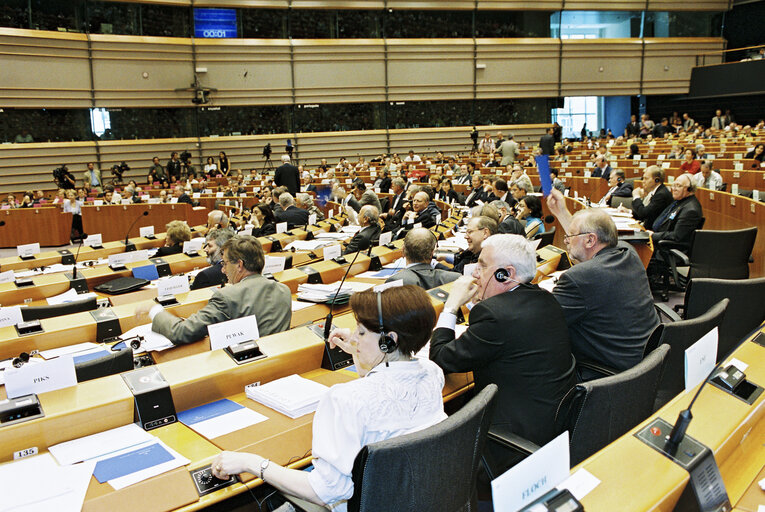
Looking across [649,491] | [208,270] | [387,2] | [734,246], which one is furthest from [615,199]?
[387,2]

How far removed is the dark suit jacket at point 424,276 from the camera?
3609mm

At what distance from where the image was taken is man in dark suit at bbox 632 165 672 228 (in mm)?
6504

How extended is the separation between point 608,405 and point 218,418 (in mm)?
1398

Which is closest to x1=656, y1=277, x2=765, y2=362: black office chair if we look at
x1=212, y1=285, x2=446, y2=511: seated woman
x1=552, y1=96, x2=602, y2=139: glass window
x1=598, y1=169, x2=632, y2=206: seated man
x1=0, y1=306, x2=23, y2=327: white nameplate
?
x1=212, y1=285, x2=446, y2=511: seated woman

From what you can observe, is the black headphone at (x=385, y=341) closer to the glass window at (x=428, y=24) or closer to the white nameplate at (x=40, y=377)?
the white nameplate at (x=40, y=377)

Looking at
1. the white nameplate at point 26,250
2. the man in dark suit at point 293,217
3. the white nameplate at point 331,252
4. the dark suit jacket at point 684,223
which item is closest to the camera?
the white nameplate at point 331,252

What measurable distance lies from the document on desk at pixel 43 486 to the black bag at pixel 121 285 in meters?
2.96

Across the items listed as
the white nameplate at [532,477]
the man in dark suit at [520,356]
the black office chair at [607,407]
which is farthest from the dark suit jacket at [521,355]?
the white nameplate at [532,477]

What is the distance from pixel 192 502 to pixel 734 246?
4592 millimetres

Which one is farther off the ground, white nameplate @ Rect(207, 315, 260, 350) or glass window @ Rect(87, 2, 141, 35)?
glass window @ Rect(87, 2, 141, 35)

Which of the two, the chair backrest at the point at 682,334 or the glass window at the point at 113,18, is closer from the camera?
the chair backrest at the point at 682,334

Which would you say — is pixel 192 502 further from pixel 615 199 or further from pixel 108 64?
pixel 108 64

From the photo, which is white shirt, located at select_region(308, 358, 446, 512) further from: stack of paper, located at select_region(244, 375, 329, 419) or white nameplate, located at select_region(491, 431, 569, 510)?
stack of paper, located at select_region(244, 375, 329, 419)

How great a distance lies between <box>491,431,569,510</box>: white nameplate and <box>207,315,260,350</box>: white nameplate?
5.27 feet
